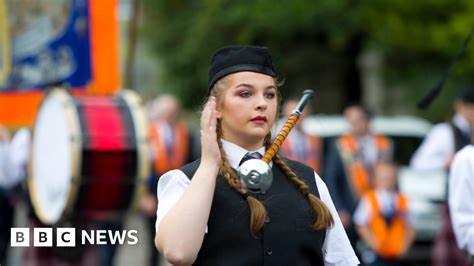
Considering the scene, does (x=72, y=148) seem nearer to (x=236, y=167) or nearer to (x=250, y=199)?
(x=236, y=167)

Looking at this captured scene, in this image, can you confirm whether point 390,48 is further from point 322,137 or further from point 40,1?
point 40,1

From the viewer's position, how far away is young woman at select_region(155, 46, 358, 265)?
432 centimetres

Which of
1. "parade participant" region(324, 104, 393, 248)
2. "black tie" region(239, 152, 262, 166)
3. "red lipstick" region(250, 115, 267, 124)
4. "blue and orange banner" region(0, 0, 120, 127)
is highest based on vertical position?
"red lipstick" region(250, 115, 267, 124)

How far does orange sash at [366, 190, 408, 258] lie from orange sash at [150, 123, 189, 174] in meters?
1.89

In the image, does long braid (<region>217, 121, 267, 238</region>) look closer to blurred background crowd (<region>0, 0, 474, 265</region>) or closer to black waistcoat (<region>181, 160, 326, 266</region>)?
black waistcoat (<region>181, 160, 326, 266</region>)

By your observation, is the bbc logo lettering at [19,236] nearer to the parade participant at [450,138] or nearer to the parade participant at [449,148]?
the parade participant at [449,148]

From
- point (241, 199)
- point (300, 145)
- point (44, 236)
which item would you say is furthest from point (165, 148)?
point (241, 199)

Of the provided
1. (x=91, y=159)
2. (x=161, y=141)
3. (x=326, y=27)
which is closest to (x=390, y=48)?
(x=326, y=27)

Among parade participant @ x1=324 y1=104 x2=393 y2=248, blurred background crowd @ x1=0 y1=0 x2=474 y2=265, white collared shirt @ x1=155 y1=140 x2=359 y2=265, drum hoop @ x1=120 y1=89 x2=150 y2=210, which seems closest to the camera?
white collared shirt @ x1=155 y1=140 x2=359 y2=265

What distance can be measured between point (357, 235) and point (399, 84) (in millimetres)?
11226

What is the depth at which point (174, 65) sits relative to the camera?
79.7 feet

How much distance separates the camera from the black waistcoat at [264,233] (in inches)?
173

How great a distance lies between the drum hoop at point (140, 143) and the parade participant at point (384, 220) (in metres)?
1.75

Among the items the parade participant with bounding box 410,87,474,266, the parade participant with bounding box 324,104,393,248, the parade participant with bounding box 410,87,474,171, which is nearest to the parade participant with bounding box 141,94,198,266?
the parade participant with bounding box 324,104,393,248
